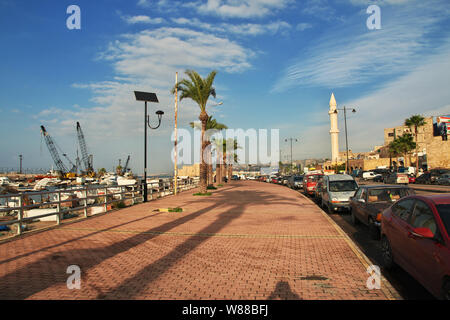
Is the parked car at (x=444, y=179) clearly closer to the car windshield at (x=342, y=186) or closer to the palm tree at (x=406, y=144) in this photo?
the car windshield at (x=342, y=186)

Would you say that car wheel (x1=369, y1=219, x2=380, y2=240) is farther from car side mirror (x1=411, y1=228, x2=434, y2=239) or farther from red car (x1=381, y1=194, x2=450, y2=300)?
car side mirror (x1=411, y1=228, x2=434, y2=239)

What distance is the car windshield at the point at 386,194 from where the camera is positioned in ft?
33.8

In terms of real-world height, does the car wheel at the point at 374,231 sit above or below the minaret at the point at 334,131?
below

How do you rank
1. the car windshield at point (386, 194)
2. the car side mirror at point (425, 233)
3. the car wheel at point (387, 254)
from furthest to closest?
the car windshield at point (386, 194), the car wheel at point (387, 254), the car side mirror at point (425, 233)

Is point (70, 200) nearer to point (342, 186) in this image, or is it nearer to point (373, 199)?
point (373, 199)

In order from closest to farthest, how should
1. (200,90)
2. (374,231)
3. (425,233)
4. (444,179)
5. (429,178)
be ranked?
(425,233) < (374,231) < (200,90) < (444,179) < (429,178)

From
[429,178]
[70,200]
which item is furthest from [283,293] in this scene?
[429,178]

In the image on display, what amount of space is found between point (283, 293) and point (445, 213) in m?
2.67

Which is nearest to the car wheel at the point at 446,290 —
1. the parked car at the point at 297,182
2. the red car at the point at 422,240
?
the red car at the point at 422,240

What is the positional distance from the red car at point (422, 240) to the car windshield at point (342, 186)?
29.7 feet

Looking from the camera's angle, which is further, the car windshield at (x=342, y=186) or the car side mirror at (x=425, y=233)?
the car windshield at (x=342, y=186)

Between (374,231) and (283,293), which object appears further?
(374,231)

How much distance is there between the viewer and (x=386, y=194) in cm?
1039

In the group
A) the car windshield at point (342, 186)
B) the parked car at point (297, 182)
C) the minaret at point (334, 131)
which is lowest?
the parked car at point (297, 182)
